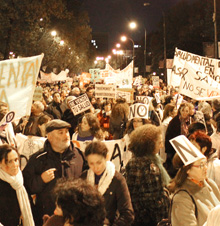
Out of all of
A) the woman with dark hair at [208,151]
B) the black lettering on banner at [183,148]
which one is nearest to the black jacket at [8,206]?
the black lettering on banner at [183,148]

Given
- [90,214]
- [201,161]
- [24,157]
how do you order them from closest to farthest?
[90,214] < [201,161] < [24,157]

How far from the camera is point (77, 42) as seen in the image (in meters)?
55.6

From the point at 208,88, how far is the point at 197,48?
139 ft

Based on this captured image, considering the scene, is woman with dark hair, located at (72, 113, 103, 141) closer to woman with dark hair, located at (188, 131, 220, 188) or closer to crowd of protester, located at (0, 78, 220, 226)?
crowd of protester, located at (0, 78, 220, 226)

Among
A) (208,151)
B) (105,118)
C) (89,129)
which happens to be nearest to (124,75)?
(105,118)

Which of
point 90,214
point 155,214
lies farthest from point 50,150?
point 90,214

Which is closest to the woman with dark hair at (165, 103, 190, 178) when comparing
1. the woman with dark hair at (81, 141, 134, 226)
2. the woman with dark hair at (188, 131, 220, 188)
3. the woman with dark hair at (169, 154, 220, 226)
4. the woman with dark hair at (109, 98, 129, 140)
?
the woman with dark hair at (109, 98, 129, 140)

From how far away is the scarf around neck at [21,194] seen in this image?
4.29m

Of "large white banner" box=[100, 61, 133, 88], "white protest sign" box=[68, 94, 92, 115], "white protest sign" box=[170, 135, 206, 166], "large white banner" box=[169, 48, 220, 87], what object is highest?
"large white banner" box=[100, 61, 133, 88]

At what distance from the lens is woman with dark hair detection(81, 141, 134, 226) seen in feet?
13.1

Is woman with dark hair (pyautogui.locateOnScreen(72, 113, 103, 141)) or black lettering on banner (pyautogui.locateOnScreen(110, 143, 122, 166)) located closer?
black lettering on banner (pyautogui.locateOnScreen(110, 143, 122, 166))

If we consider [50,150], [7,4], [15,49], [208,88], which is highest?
[7,4]

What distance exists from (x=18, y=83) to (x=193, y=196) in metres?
3.33

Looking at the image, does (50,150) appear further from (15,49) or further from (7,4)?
(15,49)
